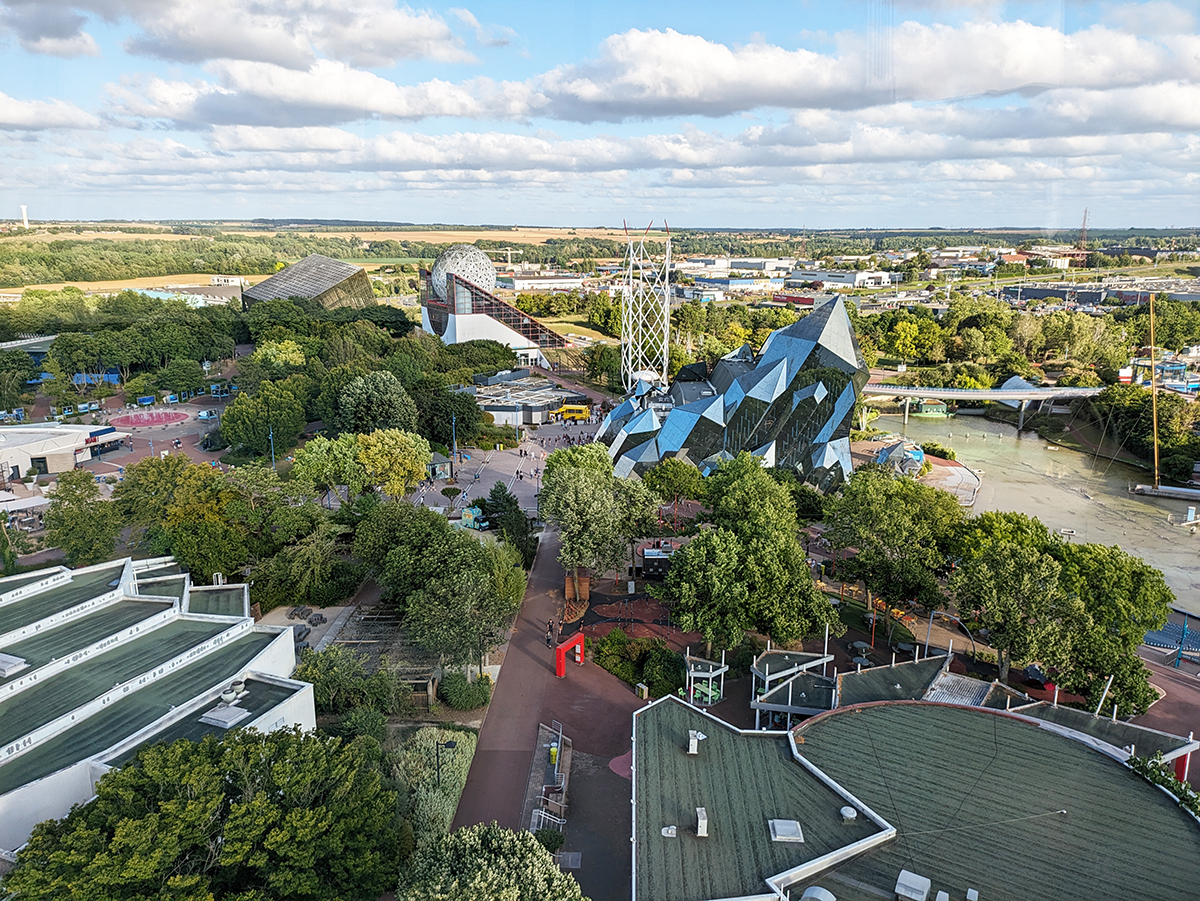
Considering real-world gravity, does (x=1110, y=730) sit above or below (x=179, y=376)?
below

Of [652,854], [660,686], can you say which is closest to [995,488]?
[660,686]

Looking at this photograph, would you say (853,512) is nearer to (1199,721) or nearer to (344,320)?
(1199,721)

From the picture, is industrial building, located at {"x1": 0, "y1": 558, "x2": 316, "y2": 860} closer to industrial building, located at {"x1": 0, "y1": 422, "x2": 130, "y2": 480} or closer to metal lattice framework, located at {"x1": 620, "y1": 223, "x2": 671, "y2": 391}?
industrial building, located at {"x1": 0, "y1": 422, "x2": 130, "y2": 480}

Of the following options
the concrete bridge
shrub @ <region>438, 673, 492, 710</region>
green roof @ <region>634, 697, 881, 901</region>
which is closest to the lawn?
green roof @ <region>634, 697, 881, 901</region>

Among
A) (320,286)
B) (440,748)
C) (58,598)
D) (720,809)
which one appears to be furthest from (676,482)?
(320,286)

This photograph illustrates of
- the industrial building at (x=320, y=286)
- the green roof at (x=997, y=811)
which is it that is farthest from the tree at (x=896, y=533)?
the industrial building at (x=320, y=286)

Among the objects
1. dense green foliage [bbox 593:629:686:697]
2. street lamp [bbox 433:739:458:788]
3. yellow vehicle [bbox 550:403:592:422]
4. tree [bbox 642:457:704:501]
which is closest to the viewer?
street lamp [bbox 433:739:458:788]

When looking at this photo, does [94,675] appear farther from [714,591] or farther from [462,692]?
[714,591]
